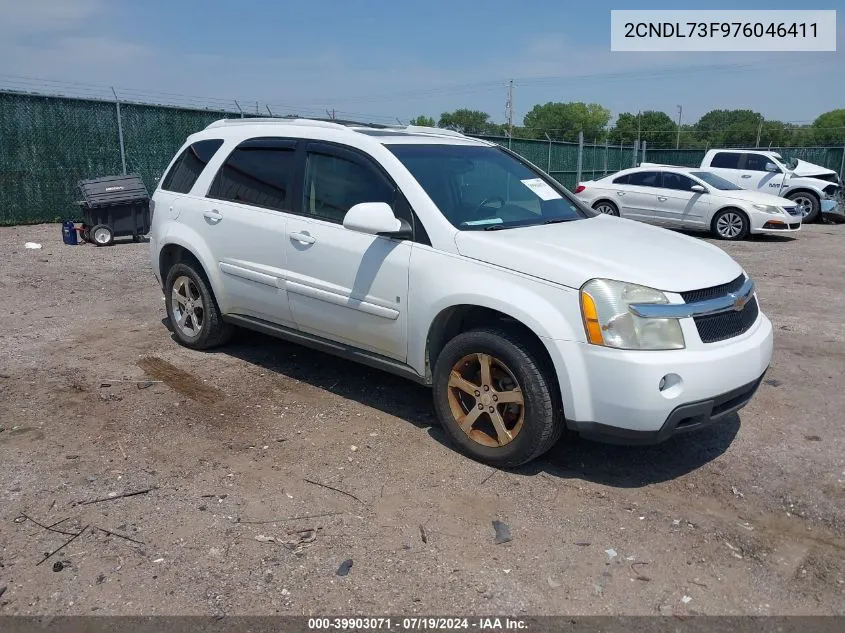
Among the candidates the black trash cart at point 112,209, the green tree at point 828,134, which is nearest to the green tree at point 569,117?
the green tree at point 828,134

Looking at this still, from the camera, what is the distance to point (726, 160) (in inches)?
736

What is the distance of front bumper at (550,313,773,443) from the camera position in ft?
11.2

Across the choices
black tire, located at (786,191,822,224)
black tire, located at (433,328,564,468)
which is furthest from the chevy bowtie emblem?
black tire, located at (786,191,822,224)

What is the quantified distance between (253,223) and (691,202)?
11.6 m

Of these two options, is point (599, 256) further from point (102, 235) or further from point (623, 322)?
point (102, 235)

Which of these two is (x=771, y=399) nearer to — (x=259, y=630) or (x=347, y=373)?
(x=347, y=373)

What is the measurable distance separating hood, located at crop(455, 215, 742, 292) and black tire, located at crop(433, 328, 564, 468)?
16.1 inches

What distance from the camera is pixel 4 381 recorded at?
523 centimetres

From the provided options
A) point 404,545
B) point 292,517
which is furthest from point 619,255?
point 292,517

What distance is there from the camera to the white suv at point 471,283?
352cm

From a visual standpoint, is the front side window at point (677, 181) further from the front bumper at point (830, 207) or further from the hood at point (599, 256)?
the hood at point (599, 256)

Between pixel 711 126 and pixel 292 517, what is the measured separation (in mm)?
94087

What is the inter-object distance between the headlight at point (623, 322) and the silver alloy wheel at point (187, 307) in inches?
135

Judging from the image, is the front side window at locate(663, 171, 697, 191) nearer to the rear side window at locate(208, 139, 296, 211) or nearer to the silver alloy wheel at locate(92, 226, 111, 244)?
the silver alloy wheel at locate(92, 226, 111, 244)
